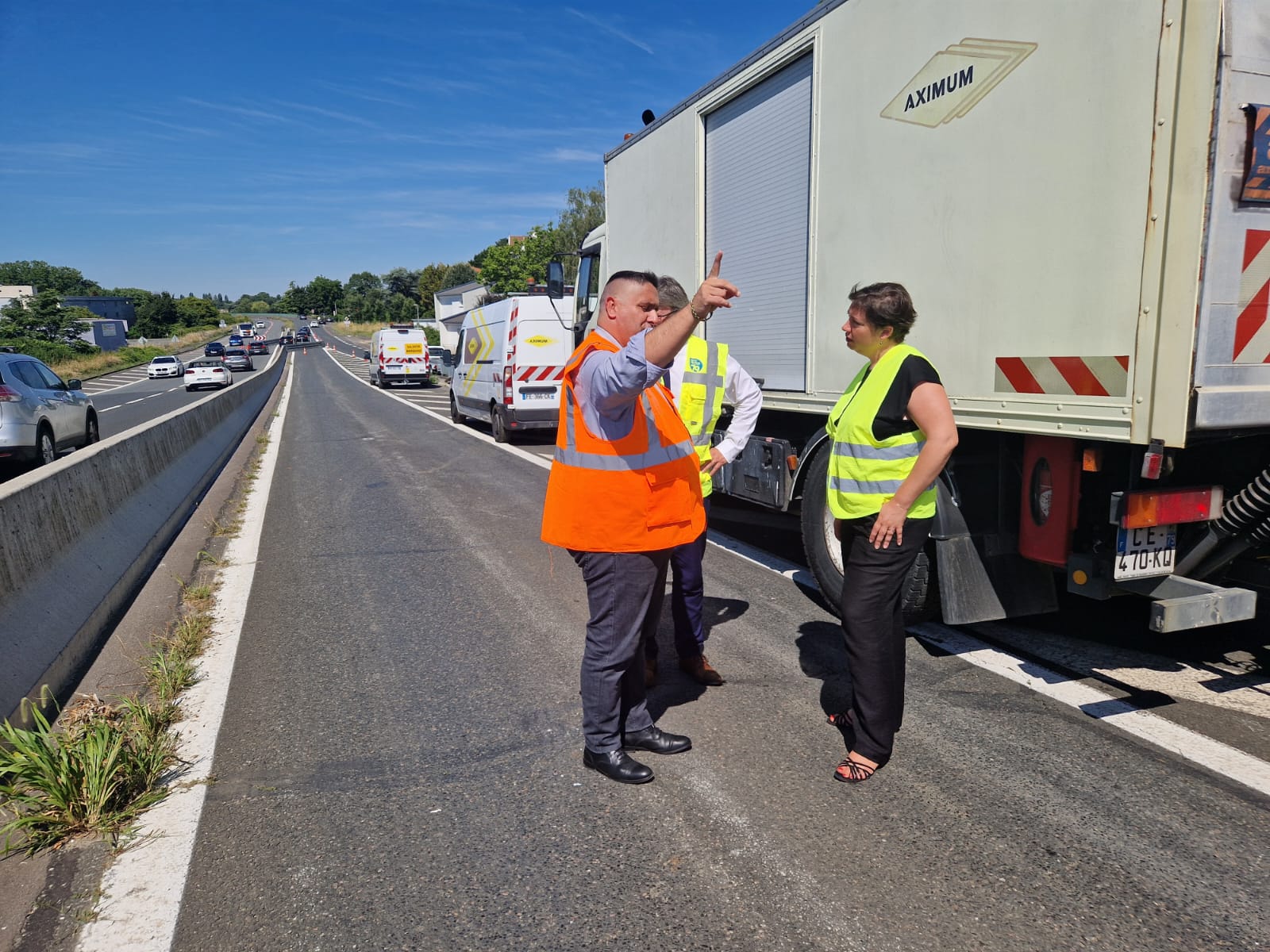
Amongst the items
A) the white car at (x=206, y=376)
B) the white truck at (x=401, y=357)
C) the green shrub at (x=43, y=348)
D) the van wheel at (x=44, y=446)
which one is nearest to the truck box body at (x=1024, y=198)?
the van wheel at (x=44, y=446)

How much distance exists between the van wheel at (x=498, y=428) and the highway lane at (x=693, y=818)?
33.1 ft

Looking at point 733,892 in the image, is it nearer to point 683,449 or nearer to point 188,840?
point 683,449

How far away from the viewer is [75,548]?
4.99 m

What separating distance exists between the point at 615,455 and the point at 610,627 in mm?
648

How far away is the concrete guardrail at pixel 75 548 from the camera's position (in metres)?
3.80

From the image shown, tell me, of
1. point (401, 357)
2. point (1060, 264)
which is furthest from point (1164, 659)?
point (401, 357)

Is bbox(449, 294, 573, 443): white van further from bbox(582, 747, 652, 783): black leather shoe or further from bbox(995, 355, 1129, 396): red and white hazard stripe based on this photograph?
bbox(582, 747, 652, 783): black leather shoe

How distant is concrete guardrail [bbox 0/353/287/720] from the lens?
3.80 metres

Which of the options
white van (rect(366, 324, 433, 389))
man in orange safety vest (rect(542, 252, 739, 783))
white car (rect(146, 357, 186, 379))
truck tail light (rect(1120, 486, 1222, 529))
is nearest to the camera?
man in orange safety vest (rect(542, 252, 739, 783))

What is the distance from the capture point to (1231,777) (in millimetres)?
3070

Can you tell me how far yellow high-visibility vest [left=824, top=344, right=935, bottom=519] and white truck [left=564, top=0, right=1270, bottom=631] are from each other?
0.91 meters

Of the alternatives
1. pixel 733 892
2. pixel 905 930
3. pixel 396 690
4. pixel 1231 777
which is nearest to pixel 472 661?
pixel 396 690

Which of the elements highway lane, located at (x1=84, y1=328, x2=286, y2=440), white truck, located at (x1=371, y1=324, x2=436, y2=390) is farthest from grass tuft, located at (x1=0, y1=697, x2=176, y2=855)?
white truck, located at (x1=371, y1=324, x2=436, y2=390)

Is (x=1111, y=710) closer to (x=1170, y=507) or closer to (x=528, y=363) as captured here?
(x=1170, y=507)
